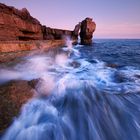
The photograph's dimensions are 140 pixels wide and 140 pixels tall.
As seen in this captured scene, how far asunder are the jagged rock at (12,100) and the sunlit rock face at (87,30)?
1327 inches

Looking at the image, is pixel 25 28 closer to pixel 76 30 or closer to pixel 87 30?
pixel 87 30

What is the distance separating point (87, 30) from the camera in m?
36.3

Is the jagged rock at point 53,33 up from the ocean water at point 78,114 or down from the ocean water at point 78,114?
down

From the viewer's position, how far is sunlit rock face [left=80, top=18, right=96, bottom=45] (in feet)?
119

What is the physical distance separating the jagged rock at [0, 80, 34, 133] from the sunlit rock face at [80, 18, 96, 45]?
33.7m

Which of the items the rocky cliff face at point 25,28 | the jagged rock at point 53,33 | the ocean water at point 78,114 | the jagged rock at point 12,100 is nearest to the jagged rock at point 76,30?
the rocky cliff face at point 25,28

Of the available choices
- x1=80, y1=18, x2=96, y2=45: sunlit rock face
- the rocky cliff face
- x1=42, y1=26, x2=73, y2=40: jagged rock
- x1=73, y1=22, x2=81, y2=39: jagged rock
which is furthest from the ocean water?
x1=73, y1=22, x2=81, y2=39: jagged rock

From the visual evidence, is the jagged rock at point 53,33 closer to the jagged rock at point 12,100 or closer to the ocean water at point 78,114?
the ocean water at point 78,114

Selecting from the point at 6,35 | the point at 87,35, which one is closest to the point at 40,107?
the point at 6,35

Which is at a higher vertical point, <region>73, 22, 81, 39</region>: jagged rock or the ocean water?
the ocean water

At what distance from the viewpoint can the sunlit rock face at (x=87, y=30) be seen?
36.2 m

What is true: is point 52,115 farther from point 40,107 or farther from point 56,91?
point 56,91

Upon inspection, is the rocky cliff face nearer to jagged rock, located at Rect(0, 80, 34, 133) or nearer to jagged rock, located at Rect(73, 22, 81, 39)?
jagged rock, located at Rect(73, 22, 81, 39)

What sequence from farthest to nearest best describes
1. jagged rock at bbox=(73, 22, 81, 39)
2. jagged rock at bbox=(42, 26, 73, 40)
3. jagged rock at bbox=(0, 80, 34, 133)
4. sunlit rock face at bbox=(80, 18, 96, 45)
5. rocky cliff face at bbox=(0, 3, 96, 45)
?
jagged rock at bbox=(73, 22, 81, 39), sunlit rock face at bbox=(80, 18, 96, 45), jagged rock at bbox=(42, 26, 73, 40), rocky cliff face at bbox=(0, 3, 96, 45), jagged rock at bbox=(0, 80, 34, 133)
